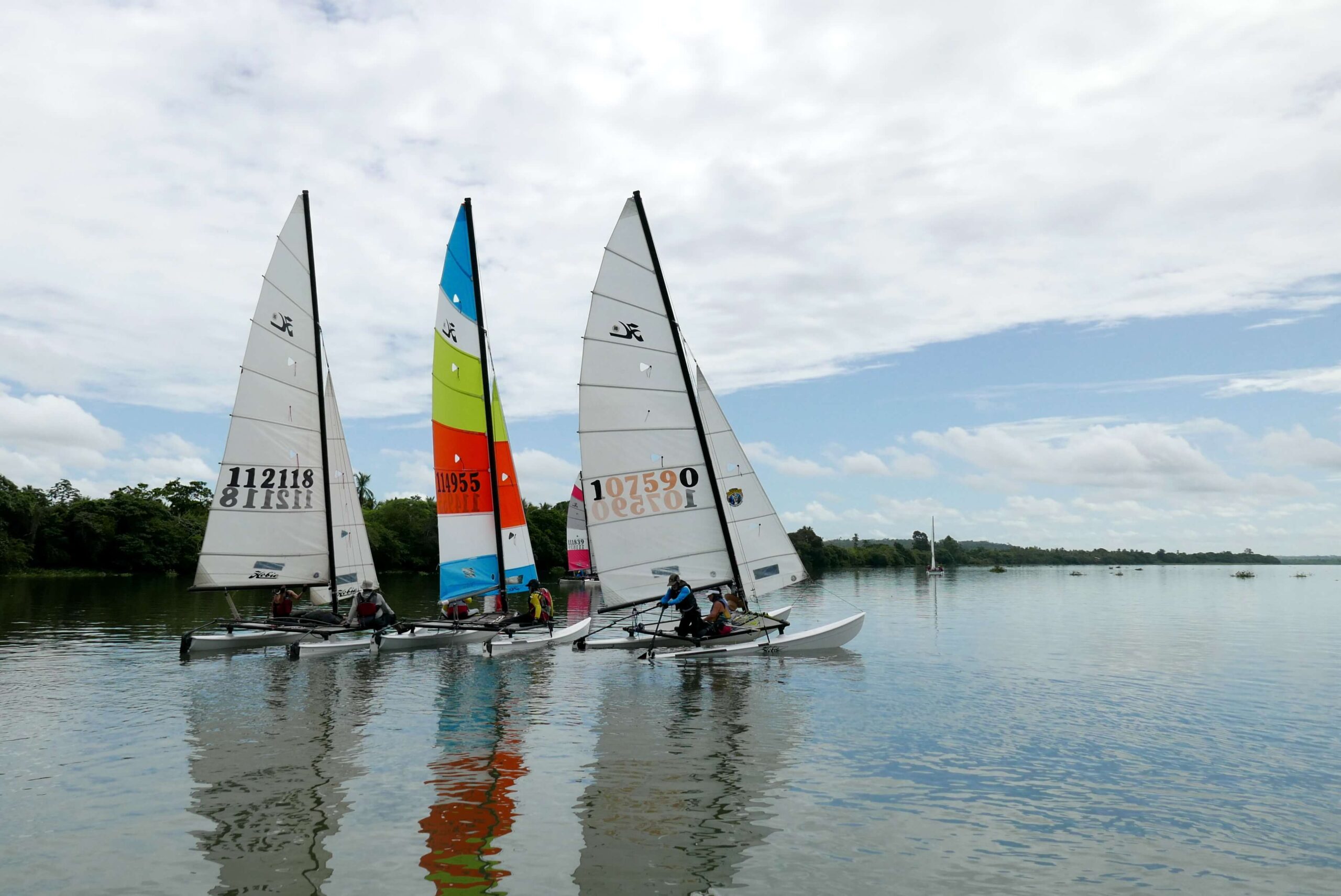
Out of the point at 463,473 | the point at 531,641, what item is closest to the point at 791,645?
the point at 531,641

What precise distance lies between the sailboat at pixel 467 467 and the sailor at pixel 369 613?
74 centimetres

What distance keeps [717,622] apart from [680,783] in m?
11.2

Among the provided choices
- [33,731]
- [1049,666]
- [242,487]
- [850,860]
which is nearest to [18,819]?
[33,731]

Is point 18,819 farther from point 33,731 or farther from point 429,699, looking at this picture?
point 429,699

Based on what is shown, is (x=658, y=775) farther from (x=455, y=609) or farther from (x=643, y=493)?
(x=455, y=609)

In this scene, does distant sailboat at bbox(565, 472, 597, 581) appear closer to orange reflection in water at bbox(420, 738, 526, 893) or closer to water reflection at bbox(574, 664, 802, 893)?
water reflection at bbox(574, 664, 802, 893)

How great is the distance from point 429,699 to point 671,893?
12087mm

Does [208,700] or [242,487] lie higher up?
[242,487]

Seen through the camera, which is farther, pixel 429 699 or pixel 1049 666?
pixel 1049 666

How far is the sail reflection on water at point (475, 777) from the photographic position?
369 inches

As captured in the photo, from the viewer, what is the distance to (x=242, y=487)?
85.5ft

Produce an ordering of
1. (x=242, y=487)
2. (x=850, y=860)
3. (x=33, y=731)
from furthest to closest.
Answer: (x=242, y=487) < (x=33, y=731) < (x=850, y=860)

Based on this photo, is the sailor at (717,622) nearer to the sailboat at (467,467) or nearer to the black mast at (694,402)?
the black mast at (694,402)

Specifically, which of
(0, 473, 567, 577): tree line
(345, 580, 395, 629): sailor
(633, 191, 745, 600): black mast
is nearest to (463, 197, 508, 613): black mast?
(345, 580, 395, 629): sailor
